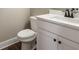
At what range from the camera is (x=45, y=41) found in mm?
1612

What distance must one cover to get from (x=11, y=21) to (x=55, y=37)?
1020 mm

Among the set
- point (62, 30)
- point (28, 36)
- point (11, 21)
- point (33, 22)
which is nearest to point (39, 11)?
point (33, 22)

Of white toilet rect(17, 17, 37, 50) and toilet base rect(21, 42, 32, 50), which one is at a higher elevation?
white toilet rect(17, 17, 37, 50)

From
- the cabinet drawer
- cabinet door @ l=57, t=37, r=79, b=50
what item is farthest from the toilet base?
cabinet door @ l=57, t=37, r=79, b=50

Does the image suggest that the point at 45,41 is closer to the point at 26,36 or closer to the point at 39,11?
the point at 26,36

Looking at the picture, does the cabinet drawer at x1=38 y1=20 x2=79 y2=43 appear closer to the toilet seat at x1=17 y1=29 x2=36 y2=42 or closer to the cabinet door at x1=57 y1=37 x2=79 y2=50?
the cabinet door at x1=57 y1=37 x2=79 y2=50

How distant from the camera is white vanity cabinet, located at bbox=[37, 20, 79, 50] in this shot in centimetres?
121

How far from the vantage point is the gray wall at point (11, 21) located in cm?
194

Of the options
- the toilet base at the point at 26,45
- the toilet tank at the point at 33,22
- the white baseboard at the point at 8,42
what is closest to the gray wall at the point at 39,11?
the toilet tank at the point at 33,22

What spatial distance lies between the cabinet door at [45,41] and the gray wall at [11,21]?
0.53 metres
